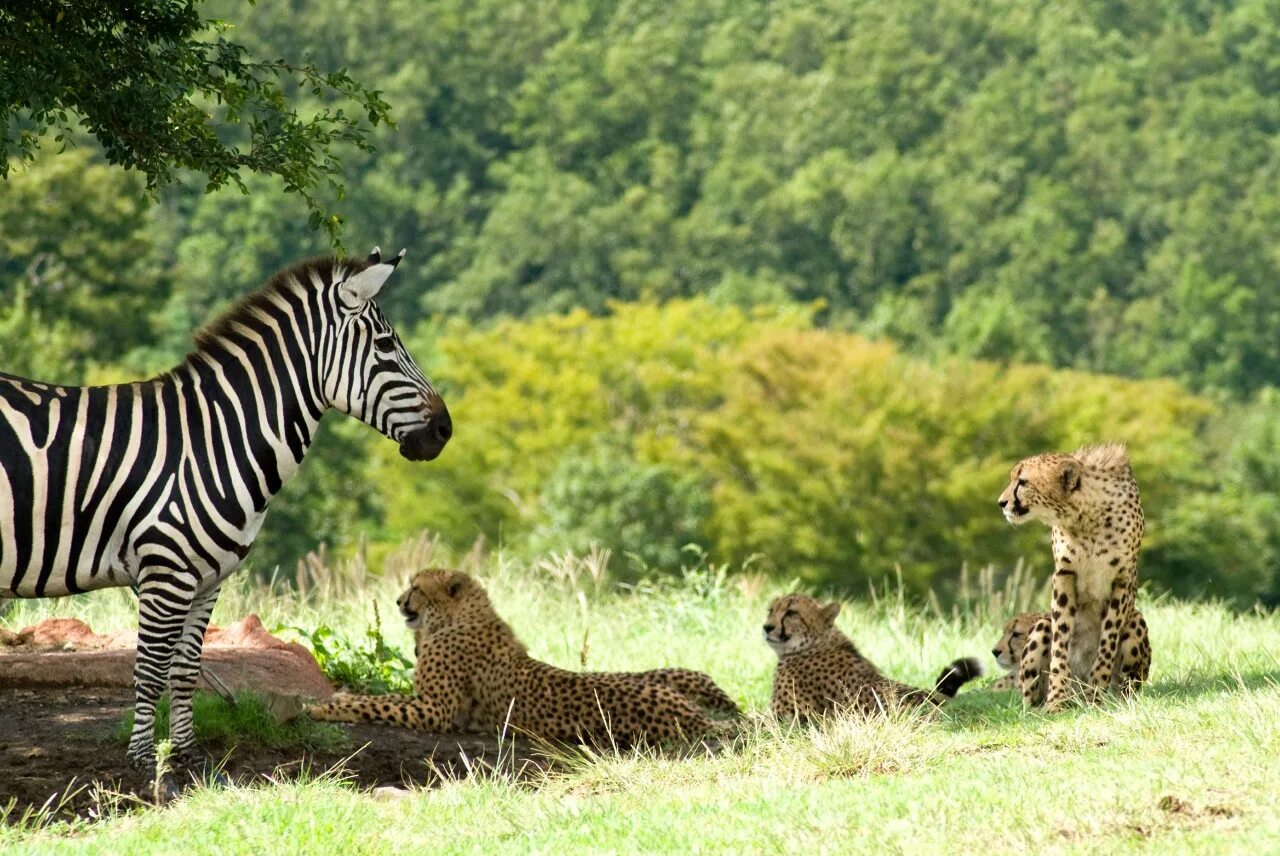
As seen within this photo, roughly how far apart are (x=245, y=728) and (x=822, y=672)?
280cm

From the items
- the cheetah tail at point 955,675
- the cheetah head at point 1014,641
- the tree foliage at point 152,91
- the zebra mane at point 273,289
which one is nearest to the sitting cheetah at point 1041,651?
the cheetah head at point 1014,641

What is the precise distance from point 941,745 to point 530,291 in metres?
73.9

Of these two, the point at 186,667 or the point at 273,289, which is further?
the point at 273,289

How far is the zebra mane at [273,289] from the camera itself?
8469mm

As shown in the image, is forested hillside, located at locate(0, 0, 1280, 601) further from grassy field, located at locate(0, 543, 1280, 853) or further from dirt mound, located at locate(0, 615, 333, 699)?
grassy field, located at locate(0, 543, 1280, 853)

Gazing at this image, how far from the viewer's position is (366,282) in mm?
8461

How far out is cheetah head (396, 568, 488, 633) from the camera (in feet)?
33.5

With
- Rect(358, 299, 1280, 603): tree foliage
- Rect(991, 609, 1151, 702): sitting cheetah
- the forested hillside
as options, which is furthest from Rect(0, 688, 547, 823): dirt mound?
Rect(358, 299, 1280, 603): tree foliage

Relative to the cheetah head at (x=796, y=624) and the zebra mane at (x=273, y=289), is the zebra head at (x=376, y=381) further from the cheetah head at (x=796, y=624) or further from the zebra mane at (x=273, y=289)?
the cheetah head at (x=796, y=624)

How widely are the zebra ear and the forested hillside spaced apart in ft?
71.2

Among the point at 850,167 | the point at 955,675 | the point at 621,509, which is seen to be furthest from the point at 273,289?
the point at 850,167

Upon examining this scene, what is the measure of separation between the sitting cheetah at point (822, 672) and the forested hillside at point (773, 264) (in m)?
21.5

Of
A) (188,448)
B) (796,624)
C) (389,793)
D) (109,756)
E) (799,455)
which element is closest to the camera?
(389,793)

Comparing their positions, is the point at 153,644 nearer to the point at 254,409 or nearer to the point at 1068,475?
the point at 254,409
